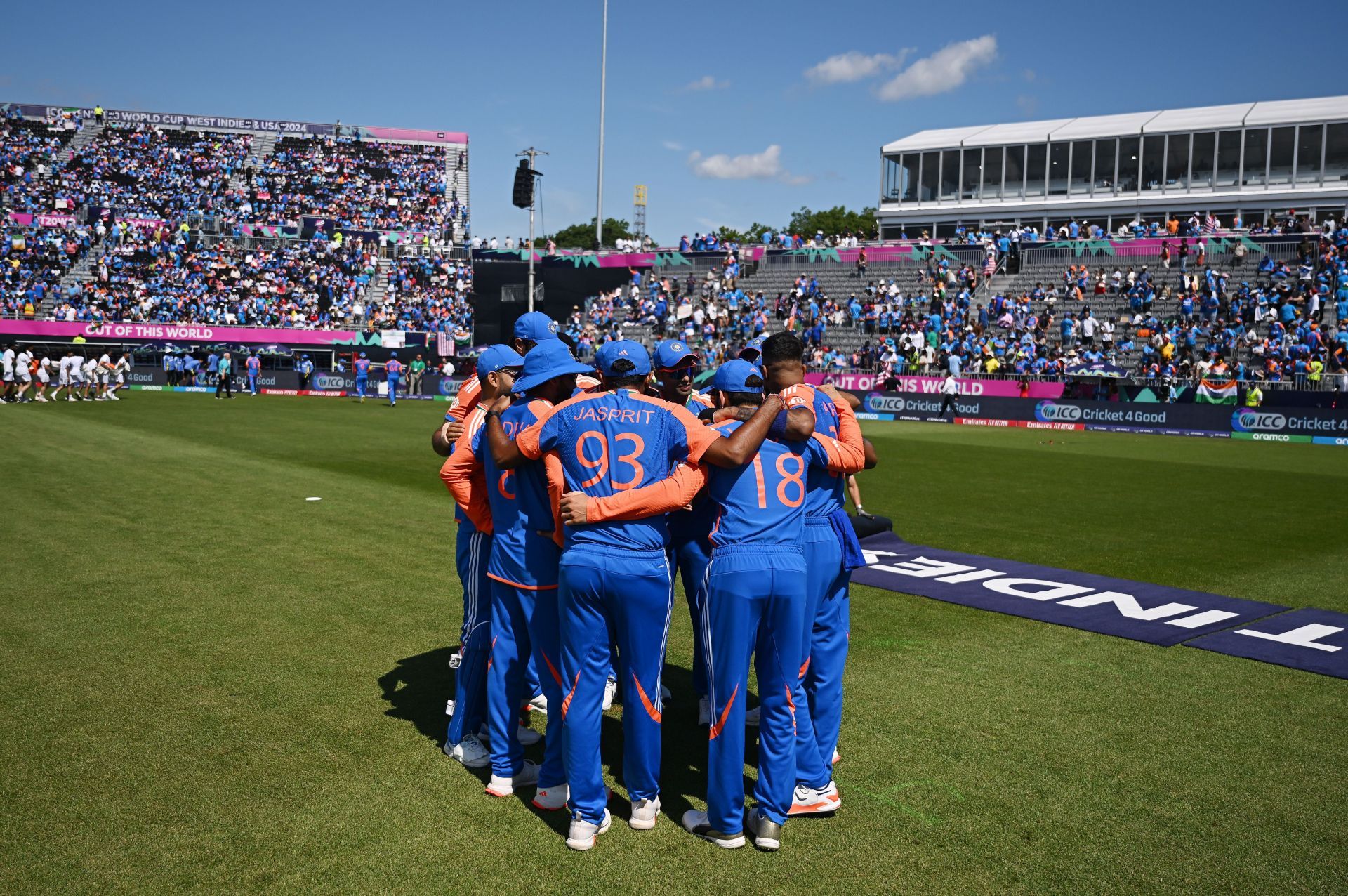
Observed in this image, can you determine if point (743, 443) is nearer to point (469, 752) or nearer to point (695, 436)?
point (695, 436)

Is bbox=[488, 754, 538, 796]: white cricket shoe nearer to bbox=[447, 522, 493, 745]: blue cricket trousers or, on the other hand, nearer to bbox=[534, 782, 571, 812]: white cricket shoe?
bbox=[534, 782, 571, 812]: white cricket shoe

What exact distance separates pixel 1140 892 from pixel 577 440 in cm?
304

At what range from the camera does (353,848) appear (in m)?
4.32

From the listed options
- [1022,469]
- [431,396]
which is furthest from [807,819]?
[431,396]

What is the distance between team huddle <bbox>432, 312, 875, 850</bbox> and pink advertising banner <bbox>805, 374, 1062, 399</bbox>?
26.5 meters

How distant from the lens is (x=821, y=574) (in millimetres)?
4941

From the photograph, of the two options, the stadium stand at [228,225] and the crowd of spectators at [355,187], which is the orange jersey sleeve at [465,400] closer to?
the stadium stand at [228,225]

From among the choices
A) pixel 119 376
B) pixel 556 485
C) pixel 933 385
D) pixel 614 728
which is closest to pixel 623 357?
pixel 556 485

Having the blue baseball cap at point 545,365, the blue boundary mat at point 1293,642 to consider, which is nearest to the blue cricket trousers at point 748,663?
the blue baseball cap at point 545,365

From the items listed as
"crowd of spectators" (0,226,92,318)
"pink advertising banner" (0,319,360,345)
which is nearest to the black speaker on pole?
"pink advertising banner" (0,319,360,345)

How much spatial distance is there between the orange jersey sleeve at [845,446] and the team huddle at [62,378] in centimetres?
3196

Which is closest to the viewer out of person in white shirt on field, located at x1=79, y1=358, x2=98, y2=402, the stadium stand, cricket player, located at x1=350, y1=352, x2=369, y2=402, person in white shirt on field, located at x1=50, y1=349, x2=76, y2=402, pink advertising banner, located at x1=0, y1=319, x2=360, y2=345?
person in white shirt on field, located at x1=50, y1=349, x2=76, y2=402

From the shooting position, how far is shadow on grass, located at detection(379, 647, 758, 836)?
16.4 ft

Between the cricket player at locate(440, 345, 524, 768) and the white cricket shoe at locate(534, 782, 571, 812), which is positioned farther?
the cricket player at locate(440, 345, 524, 768)
